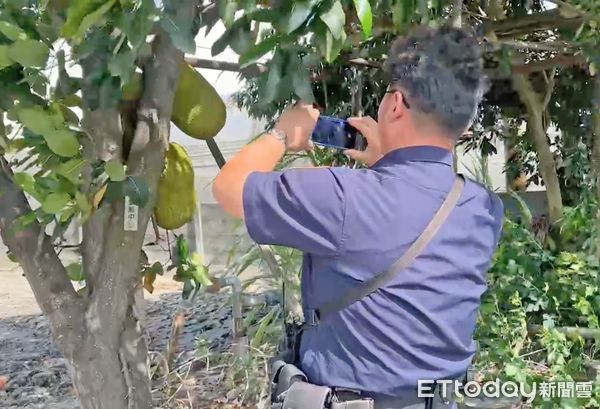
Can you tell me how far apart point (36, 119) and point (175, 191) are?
0.40 m

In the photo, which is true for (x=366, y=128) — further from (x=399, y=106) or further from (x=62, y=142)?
(x=62, y=142)

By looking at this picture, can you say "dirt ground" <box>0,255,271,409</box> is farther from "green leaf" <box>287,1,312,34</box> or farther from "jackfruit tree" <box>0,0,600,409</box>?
"green leaf" <box>287,1,312,34</box>

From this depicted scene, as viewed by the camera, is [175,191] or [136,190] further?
[175,191]

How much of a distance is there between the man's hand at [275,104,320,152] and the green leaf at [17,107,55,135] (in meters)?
0.33

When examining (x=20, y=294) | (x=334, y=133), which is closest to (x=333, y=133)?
(x=334, y=133)

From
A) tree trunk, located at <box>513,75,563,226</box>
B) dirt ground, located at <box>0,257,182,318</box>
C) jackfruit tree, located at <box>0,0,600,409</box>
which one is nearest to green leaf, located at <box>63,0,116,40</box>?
jackfruit tree, located at <box>0,0,600,409</box>

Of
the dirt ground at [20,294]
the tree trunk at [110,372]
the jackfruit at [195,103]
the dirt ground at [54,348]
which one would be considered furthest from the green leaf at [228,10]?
the dirt ground at [20,294]

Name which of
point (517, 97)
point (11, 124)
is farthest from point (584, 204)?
point (11, 124)

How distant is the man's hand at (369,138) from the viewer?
113cm

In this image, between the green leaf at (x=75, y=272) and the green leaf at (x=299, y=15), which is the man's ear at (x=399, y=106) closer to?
the green leaf at (x=299, y=15)

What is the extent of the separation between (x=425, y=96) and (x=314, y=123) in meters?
0.17

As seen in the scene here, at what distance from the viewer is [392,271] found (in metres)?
1.00

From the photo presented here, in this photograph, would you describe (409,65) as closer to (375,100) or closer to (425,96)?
(425,96)

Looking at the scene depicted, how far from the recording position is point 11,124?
3.98 feet
